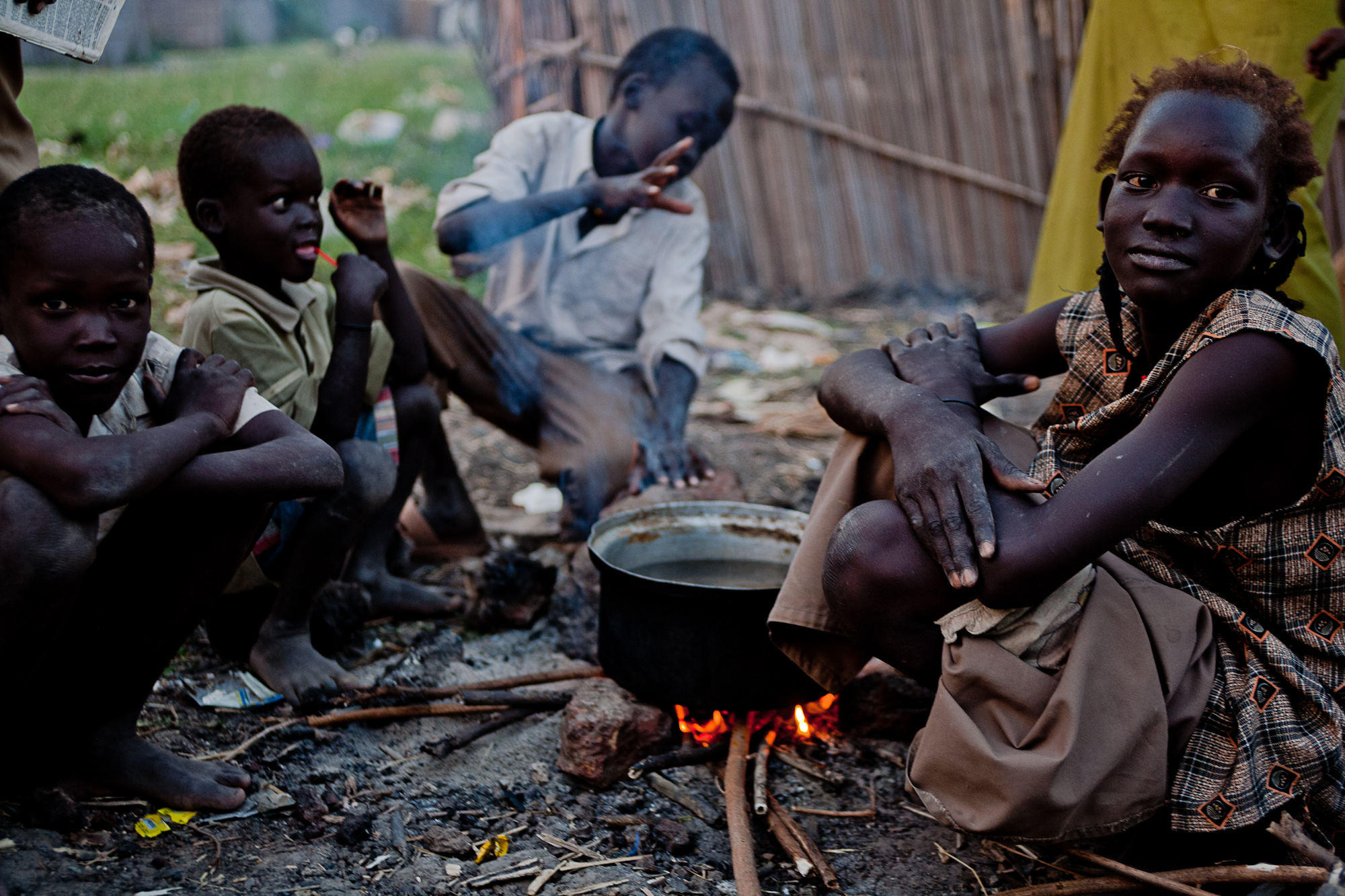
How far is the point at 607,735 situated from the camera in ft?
7.48

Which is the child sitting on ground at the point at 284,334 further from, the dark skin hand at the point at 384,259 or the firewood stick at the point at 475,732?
the firewood stick at the point at 475,732

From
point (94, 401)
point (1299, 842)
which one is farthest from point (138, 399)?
point (1299, 842)

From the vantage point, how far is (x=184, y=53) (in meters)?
11.2

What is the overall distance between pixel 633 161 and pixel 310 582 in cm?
211

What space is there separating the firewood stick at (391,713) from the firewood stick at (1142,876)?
4.55ft

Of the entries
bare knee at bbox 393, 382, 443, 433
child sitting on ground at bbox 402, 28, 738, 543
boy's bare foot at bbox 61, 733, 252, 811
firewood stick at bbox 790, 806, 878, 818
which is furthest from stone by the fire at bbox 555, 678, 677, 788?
child sitting on ground at bbox 402, 28, 738, 543

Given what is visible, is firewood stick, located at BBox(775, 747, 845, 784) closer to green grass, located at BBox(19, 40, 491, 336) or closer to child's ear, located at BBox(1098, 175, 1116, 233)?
child's ear, located at BBox(1098, 175, 1116, 233)

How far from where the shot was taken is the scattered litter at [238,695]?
2523mm

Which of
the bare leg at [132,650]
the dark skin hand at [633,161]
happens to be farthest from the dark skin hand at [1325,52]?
the bare leg at [132,650]

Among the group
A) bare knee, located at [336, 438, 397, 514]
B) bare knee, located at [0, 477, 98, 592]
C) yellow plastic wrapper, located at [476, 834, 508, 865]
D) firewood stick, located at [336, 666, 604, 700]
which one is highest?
bare knee, located at [0, 477, 98, 592]

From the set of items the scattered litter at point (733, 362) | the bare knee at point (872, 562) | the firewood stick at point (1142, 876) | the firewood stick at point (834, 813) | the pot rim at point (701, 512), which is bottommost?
the firewood stick at point (834, 813)

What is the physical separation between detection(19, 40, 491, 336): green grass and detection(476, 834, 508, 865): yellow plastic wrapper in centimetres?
315

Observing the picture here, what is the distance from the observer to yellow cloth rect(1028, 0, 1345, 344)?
2980 millimetres

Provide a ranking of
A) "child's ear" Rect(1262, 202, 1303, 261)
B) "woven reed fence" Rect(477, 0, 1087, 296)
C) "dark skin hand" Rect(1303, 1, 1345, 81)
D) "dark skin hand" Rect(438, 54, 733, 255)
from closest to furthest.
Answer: "child's ear" Rect(1262, 202, 1303, 261) < "dark skin hand" Rect(1303, 1, 1345, 81) < "dark skin hand" Rect(438, 54, 733, 255) < "woven reed fence" Rect(477, 0, 1087, 296)
